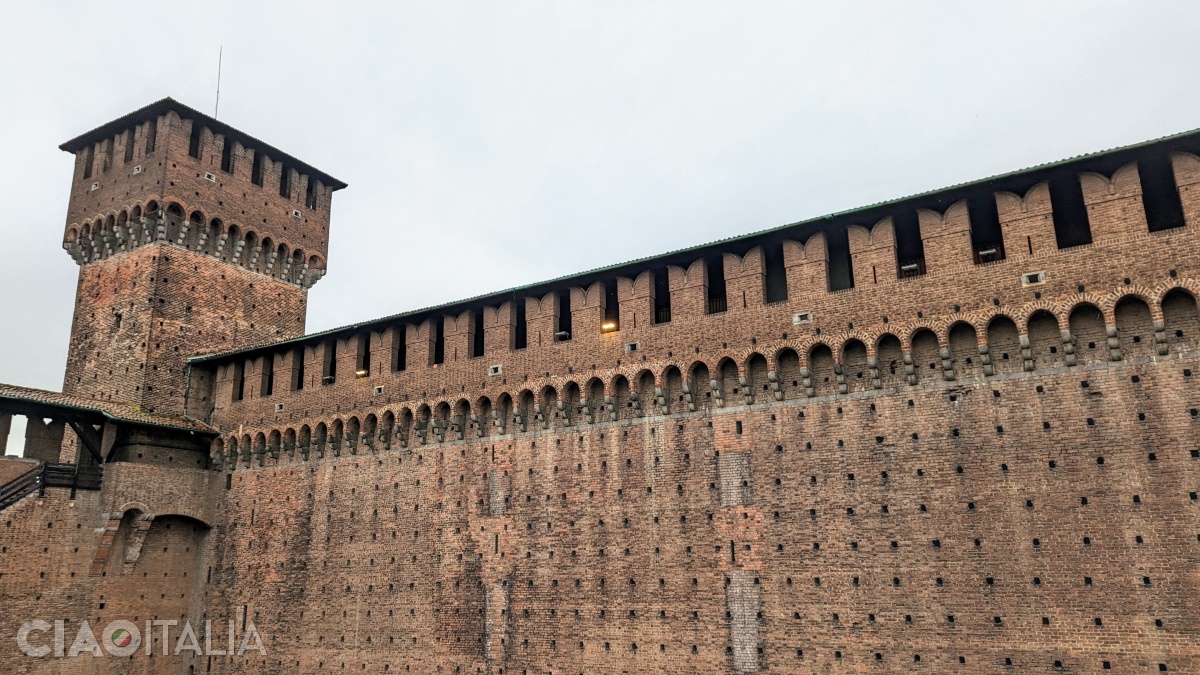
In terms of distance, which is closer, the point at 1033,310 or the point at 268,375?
the point at 1033,310

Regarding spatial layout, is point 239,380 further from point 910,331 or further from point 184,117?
point 910,331

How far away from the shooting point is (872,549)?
13.1 metres

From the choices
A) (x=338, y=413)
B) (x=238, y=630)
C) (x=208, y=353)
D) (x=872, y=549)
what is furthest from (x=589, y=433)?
(x=208, y=353)

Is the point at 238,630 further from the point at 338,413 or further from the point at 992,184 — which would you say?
the point at 992,184

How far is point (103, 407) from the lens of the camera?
2019 cm

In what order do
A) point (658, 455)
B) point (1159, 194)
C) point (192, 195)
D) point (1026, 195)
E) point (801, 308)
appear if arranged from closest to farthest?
point (1159, 194), point (1026, 195), point (801, 308), point (658, 455), point (192, 195)

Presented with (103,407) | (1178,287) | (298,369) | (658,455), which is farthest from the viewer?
(298,369)

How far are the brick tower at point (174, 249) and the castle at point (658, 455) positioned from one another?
4.6 inches

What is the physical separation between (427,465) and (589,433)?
4.14m

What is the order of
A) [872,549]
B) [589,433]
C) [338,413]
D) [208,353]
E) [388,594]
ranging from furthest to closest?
[208,353] → [338,413] → [388,594] → [589,433] → [872,549]

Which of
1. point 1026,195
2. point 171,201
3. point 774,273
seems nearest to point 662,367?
point 774,273

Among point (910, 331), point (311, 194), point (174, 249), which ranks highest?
point (311, 194)

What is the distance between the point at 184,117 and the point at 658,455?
1730cm

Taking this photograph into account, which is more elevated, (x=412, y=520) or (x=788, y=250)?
(x=788, y=250)
